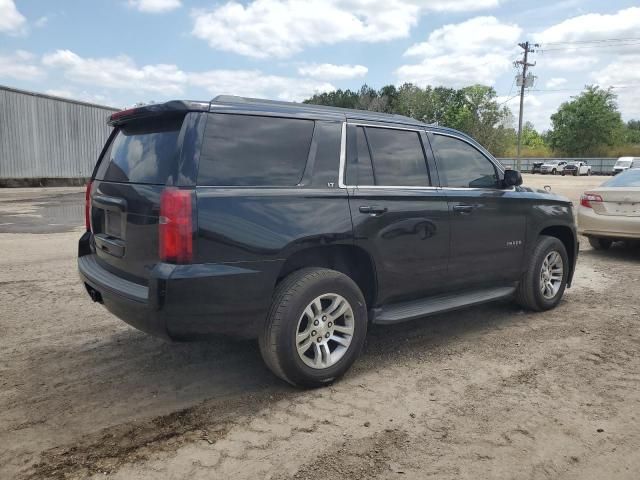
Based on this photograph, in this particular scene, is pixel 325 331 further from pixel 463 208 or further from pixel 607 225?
pixel 607 225

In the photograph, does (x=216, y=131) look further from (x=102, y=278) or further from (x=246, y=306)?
(x=102, y=278)

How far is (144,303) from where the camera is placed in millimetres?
3162

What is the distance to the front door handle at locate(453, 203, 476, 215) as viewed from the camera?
4463 millimetres

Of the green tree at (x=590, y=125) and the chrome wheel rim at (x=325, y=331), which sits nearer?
the chrome wheel rim at (x=325, y=331)

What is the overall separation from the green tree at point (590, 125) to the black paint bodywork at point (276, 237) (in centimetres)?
7602

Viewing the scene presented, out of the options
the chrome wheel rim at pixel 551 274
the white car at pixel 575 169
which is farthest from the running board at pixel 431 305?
the white car at pixel 575 169

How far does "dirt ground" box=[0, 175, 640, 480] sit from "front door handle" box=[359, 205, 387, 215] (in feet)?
3.85

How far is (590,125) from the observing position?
233ft

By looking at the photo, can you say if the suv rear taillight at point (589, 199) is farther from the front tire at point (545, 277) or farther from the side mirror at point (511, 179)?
the side mirror at point (511, 179)

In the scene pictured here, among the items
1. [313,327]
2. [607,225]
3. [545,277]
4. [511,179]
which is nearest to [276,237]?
[313,327]

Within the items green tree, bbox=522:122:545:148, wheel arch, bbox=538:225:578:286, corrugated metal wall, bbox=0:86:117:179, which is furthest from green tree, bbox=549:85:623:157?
wheel arch, bbox=538:225:578:286

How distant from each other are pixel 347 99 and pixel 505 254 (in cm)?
9581

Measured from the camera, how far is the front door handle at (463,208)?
14.6ft

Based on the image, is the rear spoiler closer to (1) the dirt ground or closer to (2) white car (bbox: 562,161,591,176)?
(1) the dirt ground
